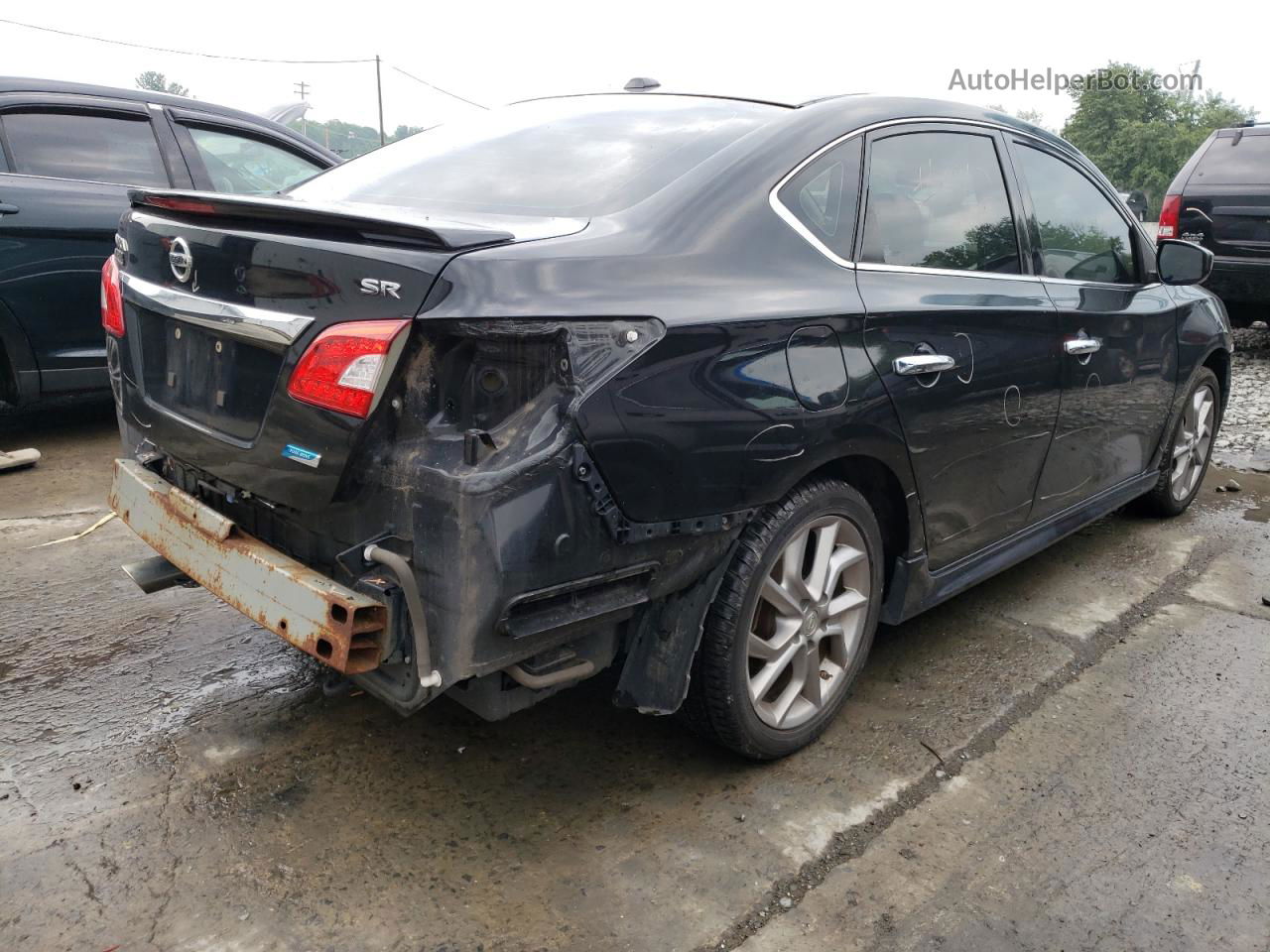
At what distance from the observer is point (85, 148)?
497cm

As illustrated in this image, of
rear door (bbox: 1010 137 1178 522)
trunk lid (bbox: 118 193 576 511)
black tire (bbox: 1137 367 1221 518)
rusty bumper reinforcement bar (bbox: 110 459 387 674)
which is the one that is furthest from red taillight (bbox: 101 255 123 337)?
black tire (bbox: 1137 367 1221 518)

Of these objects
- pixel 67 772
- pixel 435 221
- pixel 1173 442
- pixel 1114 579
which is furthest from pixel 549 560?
pixel 1173 442

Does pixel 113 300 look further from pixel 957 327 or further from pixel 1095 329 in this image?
pixel 1095 329

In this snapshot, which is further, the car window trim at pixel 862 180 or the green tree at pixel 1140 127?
the green tree at pixel 1140 127

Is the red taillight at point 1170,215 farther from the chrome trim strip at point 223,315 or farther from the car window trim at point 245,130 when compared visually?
the chrome trim strip at point 223,315

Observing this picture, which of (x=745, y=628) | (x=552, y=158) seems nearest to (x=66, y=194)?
(x=552, y=158)

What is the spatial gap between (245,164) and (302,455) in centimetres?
408

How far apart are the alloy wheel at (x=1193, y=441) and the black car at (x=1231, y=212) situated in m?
4.22

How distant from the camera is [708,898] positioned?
212 cm

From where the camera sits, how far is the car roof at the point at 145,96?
479 centimetres

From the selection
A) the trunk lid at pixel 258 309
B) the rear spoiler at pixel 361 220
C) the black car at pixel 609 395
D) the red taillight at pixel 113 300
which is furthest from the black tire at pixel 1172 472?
the red taillight at pixel 113 300

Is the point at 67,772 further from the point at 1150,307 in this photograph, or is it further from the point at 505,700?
the point at 1150,307

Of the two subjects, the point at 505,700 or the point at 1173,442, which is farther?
the point at 1173,442

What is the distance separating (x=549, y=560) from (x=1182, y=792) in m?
1.76
